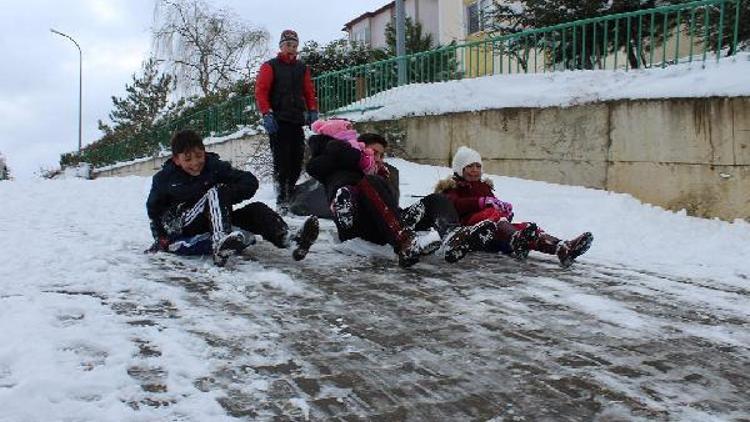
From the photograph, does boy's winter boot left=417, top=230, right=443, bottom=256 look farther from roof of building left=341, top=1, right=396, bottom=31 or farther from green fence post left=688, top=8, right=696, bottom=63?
roof of building left=341, top=1, right=396, bottom=31

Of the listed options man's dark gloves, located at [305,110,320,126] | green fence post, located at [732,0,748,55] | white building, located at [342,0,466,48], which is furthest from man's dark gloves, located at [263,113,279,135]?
white building, located at [342,0,466,48]

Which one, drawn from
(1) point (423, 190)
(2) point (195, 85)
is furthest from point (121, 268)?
(2) point (195, 85)

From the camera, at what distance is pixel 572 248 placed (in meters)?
4.64

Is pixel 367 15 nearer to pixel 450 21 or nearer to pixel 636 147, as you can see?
pixel 450 21

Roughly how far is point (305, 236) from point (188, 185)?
0.91 metres

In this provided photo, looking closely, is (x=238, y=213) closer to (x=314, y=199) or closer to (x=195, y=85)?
(x=314, y=199)

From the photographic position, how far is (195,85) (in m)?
29.4

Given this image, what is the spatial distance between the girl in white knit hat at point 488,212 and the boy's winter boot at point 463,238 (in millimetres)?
361

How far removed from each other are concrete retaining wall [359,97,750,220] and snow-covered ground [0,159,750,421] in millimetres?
1346

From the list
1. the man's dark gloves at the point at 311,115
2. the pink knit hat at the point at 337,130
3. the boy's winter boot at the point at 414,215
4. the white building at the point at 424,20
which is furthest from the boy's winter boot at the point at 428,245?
the white building at the point at 424,20

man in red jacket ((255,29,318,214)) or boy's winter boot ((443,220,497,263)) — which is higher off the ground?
man in red jacket ((255,29,318,214))

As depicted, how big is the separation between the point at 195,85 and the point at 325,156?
85.9 feet

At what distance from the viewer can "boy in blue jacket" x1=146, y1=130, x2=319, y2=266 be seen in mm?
4543

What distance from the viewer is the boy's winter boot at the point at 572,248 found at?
182 inches
